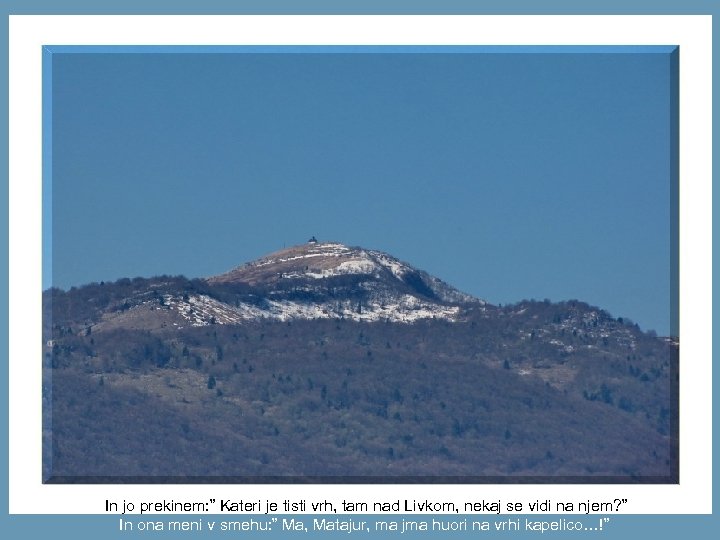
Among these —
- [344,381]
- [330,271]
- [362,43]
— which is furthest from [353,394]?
[362,43]

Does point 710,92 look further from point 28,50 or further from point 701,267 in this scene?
point 28,50

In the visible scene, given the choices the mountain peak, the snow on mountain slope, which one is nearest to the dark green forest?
the snow on mountain slope

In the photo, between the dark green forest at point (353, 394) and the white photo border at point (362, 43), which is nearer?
the white photo border at point (362, 43)

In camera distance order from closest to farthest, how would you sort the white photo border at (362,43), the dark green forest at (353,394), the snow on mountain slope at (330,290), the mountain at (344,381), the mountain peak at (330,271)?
the white photo border at (362,43) < the dark green forest at (353,394) < the mountain at (344,381) < the snow on mountain slope at (330,290) < the mountain peak at (330,271)

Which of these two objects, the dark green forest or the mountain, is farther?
the mountain

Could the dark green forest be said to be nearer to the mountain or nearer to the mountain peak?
the mountain

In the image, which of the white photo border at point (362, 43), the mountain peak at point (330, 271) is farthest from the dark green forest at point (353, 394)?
the white photo border at point (362, 43)

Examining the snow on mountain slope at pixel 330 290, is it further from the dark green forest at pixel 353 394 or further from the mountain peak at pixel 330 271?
the dark green forest at pixel 353 394

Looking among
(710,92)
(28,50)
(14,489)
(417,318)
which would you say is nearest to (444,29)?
(710,92)

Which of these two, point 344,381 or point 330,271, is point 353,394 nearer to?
point 344,381
